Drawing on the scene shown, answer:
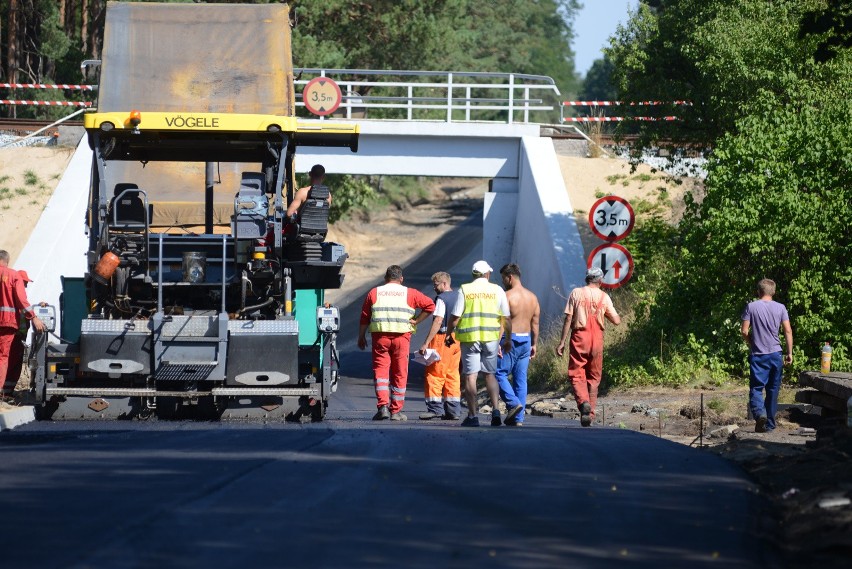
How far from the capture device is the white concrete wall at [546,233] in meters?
24.4

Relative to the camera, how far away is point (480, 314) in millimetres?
13203

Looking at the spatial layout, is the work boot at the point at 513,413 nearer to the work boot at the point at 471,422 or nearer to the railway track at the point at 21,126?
the work boot at the point at 471,422

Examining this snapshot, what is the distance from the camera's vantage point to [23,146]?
103 feet

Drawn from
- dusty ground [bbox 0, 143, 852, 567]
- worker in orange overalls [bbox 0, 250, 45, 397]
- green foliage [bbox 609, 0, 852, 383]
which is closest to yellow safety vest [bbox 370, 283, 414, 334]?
dusty ground [bbox 0, 143, 852, 567]

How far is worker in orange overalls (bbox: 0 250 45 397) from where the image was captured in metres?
15.1

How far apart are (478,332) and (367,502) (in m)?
5.81

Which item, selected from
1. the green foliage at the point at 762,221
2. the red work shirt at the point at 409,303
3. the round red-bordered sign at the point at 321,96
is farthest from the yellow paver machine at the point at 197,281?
the round red-bordered sign at the point at 321,96

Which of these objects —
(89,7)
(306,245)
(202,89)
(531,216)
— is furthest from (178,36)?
(89,7)

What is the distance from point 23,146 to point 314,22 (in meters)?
12.3

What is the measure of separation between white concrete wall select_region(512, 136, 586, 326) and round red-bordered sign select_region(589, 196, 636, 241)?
5.41 metres

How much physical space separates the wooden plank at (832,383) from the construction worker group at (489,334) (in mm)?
2099

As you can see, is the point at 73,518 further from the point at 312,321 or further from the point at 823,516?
the point at 312,321

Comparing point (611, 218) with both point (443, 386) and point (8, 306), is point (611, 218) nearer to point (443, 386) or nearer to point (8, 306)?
point (443, 386)

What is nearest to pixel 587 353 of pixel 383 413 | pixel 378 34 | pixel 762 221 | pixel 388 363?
pixel 388 363
